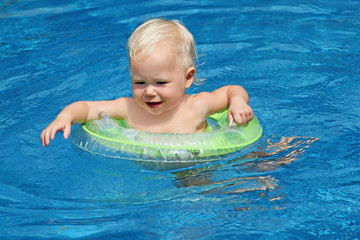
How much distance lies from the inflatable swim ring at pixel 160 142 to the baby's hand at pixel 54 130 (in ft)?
0.89

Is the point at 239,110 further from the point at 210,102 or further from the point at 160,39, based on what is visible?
the point at 160,39

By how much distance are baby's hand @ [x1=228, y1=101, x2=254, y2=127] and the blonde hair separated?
47cm

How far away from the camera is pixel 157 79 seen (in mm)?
4070

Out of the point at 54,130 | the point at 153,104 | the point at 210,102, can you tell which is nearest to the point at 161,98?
the point at 153,104

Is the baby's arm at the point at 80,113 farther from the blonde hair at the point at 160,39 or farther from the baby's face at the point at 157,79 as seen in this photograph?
the blonde hair at the point at 160,39

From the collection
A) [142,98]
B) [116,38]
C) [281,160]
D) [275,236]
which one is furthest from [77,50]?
[275,236]

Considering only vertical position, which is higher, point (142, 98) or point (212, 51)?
point (142, 98)

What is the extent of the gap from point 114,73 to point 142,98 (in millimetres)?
2275

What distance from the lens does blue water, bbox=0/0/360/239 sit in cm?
360

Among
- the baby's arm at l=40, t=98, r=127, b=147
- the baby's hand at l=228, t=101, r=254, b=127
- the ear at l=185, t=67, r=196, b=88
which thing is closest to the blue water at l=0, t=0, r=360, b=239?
the baby's hand at l=228, t=101, r=254, b=127

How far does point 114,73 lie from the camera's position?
20.7 feet

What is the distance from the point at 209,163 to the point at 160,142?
0.39m

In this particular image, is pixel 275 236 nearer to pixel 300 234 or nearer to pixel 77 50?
pixel 300 234

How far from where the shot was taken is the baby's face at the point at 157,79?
4016mm
